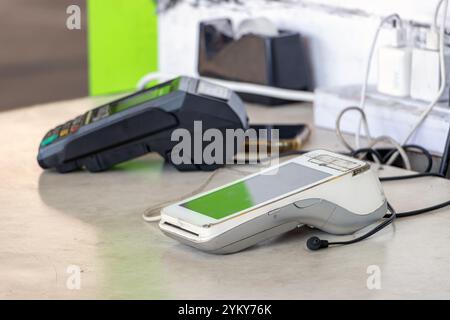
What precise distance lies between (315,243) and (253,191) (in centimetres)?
8

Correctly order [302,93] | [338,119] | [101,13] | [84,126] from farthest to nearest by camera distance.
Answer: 1. [101,13]
2. [302,93]
3. [338,119]
4. [84,126]

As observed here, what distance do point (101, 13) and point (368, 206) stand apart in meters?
0.82

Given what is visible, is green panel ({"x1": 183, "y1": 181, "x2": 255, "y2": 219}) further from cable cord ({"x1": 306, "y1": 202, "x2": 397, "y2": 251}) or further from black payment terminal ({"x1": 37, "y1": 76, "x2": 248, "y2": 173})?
black payment terminal ({"x1": 37, "y1": 76, "x2": 248, "y2": 173})

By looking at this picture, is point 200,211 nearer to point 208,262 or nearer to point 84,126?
point 208,262

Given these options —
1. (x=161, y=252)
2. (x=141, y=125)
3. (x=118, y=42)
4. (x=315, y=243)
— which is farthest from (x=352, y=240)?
(x=118, y=42)

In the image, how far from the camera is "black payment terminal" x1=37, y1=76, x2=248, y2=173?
3.55ft

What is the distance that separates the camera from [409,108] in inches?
47.5

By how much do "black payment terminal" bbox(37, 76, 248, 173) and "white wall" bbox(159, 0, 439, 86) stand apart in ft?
1.11

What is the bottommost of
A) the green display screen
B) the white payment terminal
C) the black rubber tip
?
the black rubber tip

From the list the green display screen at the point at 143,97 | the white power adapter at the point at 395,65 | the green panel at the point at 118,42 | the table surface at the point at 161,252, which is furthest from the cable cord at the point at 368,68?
the green panel at the point at 118,42

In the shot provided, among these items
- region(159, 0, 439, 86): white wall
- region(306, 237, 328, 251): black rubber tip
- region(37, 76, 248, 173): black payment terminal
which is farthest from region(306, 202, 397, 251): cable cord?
region(159, 0, 439, 86): white wall

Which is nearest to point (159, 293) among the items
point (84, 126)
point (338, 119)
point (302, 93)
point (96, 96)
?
point (84, 126)

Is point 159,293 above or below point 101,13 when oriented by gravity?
below

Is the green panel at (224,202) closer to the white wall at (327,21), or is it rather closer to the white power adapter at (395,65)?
the white power adapter at (395,65)
